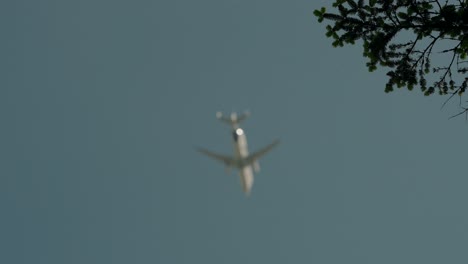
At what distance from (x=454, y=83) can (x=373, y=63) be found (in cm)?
203

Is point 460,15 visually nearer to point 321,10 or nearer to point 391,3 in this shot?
point 391,3

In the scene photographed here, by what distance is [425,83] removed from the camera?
44.4 ft

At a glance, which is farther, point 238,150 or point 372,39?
point 238,150

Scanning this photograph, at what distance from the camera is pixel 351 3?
13641mm

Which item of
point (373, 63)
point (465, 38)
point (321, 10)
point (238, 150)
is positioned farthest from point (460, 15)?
point (238, 150)

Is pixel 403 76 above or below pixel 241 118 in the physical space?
below

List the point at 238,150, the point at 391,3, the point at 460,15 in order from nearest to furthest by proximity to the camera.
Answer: the point at 460,15
the point at 391,3
the point at 238,150

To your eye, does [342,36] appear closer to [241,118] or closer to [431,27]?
[431,27]

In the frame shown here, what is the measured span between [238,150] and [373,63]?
46039 mm

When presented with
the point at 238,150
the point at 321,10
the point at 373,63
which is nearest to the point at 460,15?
the point at 373,63

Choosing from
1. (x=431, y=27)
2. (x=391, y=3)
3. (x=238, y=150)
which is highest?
(x=238, y=150)

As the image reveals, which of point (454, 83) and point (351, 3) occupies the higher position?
point (351, 3)

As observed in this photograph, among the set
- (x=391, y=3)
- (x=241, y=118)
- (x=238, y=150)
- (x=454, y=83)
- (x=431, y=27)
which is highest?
(x=241, y=118)

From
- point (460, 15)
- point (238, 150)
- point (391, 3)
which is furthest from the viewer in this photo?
point (238, 150)
